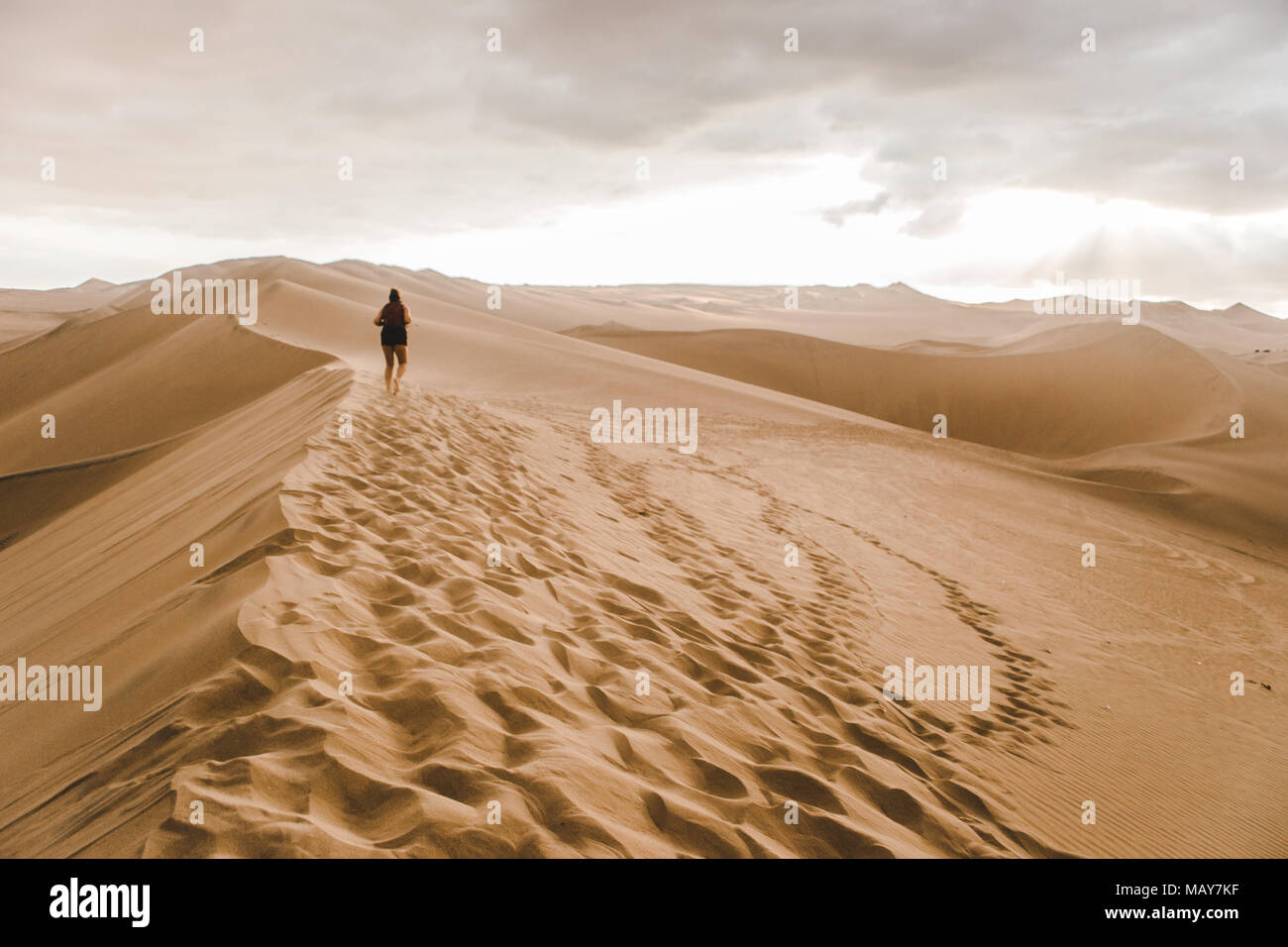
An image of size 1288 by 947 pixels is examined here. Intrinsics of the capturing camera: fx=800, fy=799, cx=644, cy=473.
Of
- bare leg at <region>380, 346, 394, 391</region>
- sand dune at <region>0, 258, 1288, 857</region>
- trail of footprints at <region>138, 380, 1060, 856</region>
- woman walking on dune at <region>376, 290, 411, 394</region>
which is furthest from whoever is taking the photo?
woman walking on dune at <region>376, 290, 411, 394</region>

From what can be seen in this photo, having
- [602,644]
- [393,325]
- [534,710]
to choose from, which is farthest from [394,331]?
[534,710]

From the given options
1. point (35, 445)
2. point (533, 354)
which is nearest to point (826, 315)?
point (533, 354)

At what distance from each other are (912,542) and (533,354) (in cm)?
1444

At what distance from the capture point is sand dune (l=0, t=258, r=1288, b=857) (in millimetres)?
2584

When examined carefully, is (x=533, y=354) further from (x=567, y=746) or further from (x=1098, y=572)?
(x=567, y=746)

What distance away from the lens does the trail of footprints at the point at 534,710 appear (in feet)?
7.89

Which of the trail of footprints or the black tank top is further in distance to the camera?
the black tank top

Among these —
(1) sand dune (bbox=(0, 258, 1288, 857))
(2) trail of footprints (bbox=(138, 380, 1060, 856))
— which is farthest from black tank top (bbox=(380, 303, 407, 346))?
(2) trail of footprints (bbox=(138, 380, 1060, 856))

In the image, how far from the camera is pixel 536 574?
487 cm

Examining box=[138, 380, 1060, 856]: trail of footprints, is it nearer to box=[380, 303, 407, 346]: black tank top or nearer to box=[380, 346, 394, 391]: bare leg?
box=[380, 346, 394, 391]: bare leg

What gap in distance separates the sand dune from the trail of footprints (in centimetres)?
2

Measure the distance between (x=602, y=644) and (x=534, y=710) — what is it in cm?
96

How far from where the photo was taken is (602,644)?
13.4ft

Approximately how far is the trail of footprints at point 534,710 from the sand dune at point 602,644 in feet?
0.06
